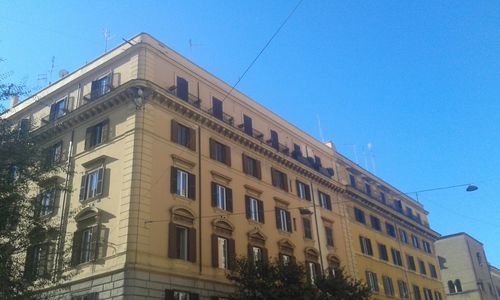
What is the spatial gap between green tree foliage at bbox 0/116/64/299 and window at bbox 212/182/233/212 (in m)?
7.86

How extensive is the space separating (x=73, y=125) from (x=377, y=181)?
Answer: 2889 cm

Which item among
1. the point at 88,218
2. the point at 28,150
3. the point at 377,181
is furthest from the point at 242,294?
the point at 377,181

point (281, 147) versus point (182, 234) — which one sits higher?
point (281, 147)

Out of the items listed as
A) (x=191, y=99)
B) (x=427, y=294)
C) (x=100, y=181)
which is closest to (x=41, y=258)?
(x=100, y=181)

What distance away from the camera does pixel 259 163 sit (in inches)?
1205

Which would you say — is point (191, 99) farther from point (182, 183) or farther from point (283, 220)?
point (283, 220)

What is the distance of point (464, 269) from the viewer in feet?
192

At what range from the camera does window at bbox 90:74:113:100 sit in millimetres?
25964

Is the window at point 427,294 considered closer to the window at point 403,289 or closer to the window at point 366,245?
the window at point 403,289

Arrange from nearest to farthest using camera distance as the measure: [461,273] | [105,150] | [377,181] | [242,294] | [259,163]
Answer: [242,294]
[105,150]
[259,163]
[377,181]
[461,273]

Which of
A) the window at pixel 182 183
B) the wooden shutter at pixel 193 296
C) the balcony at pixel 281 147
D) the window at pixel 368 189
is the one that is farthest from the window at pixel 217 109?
the window at pixel 368 189

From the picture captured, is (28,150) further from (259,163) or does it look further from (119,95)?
(259,163)

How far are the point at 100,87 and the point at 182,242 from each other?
9.51 metres

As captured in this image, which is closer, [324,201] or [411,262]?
[324,201]
